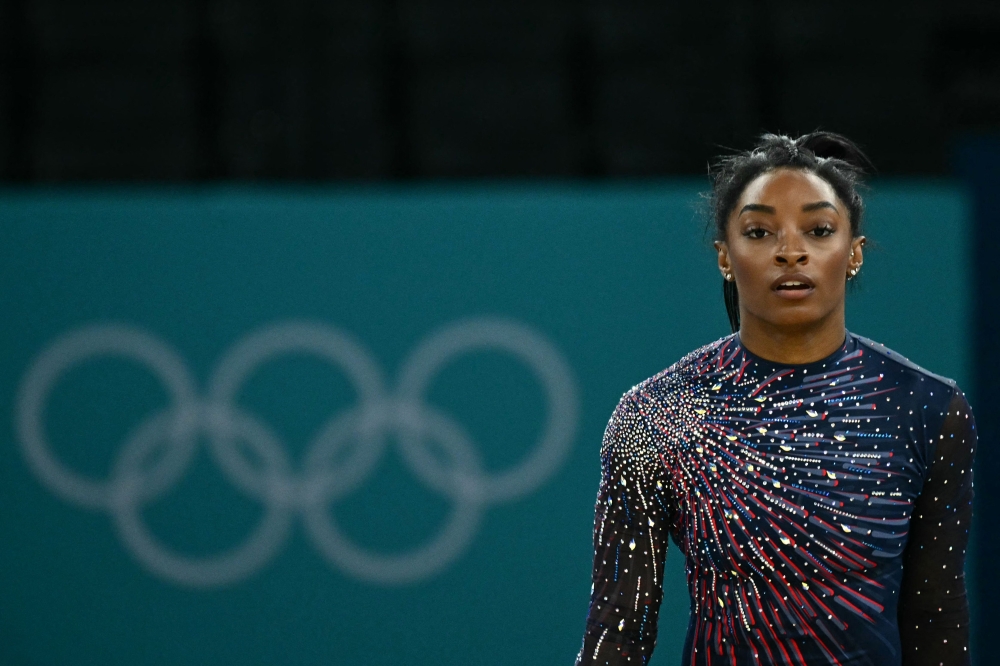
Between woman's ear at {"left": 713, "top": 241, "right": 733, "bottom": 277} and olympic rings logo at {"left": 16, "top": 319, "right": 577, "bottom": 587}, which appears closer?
woman's ear at {"left": 713, "top": 241, "right": 733, "bottom": 277}

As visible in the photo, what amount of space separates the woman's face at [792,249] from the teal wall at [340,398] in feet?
7.20

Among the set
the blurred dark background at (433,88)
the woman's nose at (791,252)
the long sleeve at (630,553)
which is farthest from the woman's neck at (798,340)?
the blurred dark background at (433,88)

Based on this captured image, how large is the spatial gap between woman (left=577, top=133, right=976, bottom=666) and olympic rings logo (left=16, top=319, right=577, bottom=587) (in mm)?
2126

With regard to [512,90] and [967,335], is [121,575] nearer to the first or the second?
[512,90]

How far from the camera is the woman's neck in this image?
1.71 m

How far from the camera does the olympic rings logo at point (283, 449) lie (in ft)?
12.6

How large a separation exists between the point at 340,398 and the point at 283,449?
10.0 inches

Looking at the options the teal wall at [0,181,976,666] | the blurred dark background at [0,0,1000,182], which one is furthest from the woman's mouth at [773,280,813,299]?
the blurred dark background at [0,0,1000,182]

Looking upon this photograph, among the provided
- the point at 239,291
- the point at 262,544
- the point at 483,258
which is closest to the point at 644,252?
the point at 483,258

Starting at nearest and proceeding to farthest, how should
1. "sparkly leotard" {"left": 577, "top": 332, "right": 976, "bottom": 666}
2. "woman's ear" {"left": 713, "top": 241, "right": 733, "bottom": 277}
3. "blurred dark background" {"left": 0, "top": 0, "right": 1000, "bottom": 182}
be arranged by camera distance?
"sparkly leotard" {"left": 577, "top": 332, "right": 976, "bottom": 666}, "woman's ear" {"left": 713, "top": 241, "right": 733, "bottom": 277}, "blurred dark background" {"left": 0, "top": 0, "right": 1000, "bottom": 182}

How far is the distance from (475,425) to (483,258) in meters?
0.56

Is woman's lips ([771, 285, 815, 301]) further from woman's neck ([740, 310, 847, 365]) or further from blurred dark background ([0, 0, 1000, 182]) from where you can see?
blurred dark background ([0, 0, 1000, 182])

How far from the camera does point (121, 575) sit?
12.6 feet

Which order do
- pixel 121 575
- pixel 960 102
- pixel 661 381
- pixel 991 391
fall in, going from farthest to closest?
pixel 960 102, pixel 991 391, pixel 121 575, pixel 661 381
